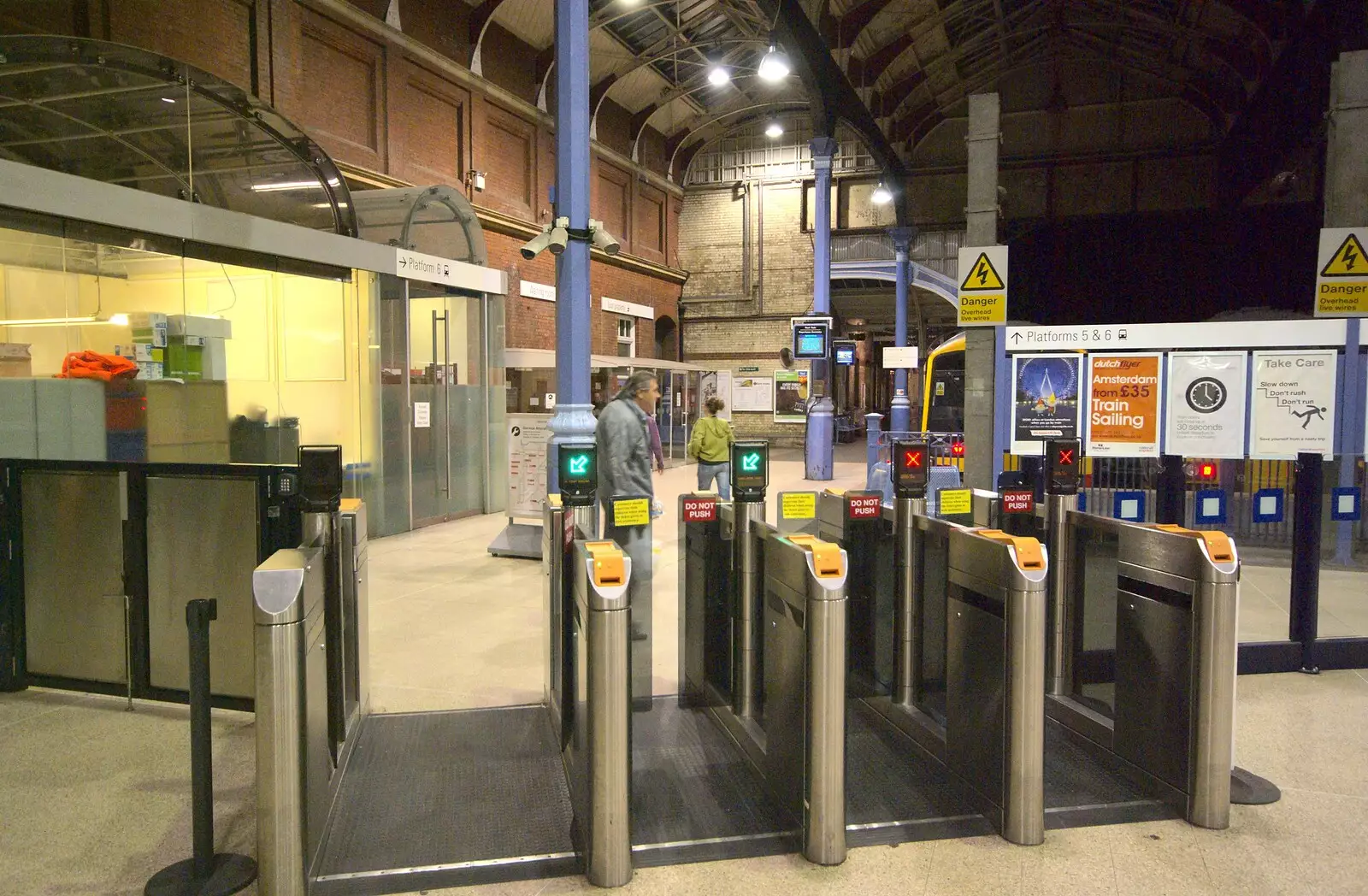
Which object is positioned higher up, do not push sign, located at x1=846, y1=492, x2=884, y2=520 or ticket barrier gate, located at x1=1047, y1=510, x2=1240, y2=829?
do not push sign, located at x1=846, y1=492, x2=884, y2=520

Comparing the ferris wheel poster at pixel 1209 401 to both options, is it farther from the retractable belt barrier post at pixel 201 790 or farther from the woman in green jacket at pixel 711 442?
the retractable belt barrier post at pixel 201 790

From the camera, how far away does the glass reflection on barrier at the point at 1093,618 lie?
4.62 metres

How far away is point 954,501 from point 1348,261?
519cm

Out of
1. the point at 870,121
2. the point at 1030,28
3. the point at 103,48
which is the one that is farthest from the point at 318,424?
the point at 1030,28

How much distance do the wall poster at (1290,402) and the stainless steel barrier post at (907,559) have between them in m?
4.96

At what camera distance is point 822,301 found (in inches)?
610

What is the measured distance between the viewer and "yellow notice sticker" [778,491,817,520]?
177 inches

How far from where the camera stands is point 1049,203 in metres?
24.2

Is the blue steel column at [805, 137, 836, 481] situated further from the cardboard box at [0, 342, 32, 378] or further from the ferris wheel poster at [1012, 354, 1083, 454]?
the cardboard box at [0, 342, 32, 378]

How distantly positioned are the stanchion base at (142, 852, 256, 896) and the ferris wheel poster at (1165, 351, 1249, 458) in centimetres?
754

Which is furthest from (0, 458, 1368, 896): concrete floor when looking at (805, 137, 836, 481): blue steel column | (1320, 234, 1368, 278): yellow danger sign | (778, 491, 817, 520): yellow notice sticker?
(805, 137, 836, 481): blue steel column

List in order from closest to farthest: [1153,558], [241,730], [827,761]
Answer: [827,761]
[1153,558]
[241,730]

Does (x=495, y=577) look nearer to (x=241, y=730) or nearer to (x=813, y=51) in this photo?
(x=241, y=730)

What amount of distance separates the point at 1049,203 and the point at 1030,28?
4.55 meters
